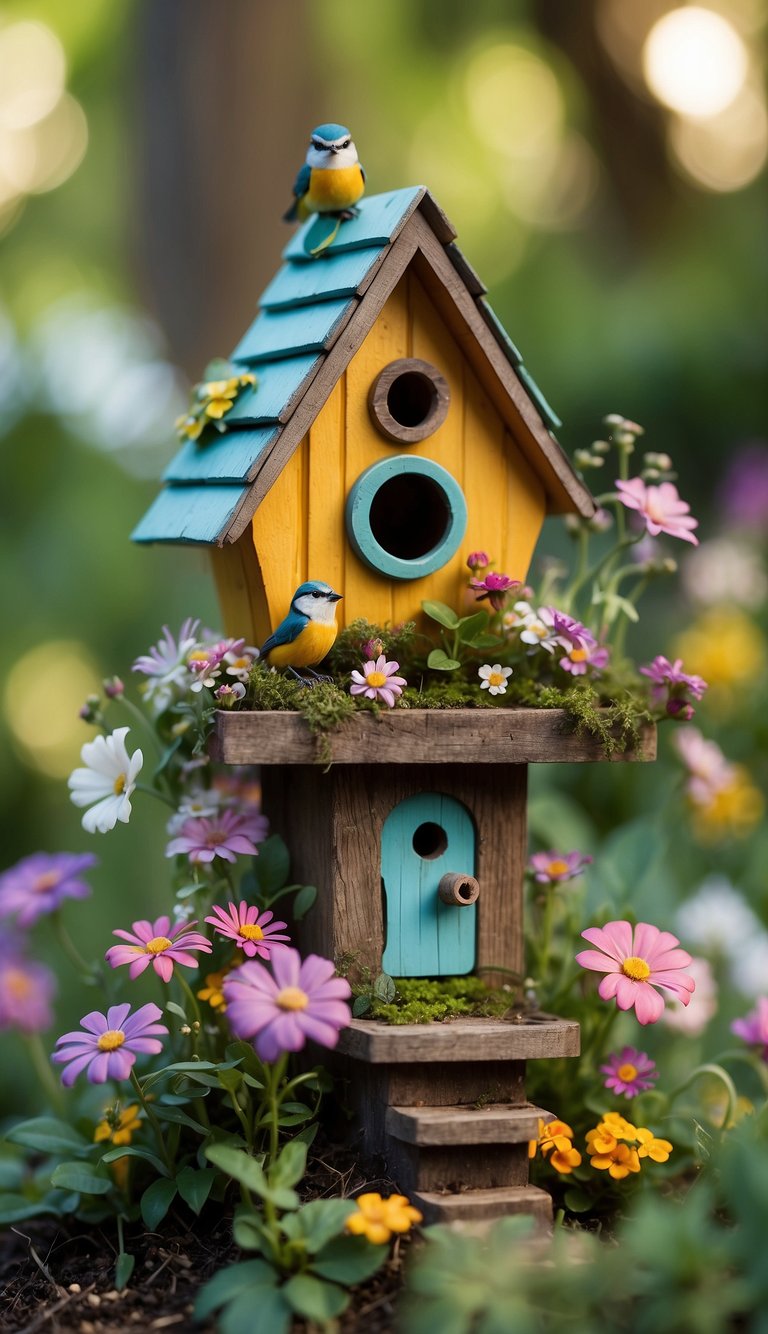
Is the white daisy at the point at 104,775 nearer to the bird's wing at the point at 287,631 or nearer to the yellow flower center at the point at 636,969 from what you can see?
the bird's wing at the point at 287,631

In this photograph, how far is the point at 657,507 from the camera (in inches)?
79.2

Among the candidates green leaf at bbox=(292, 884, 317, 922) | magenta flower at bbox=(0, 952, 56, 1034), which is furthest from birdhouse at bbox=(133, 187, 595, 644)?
magenta flower at bbox=(0, 952, 56, 1034)

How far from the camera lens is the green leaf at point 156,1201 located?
178 centimetres

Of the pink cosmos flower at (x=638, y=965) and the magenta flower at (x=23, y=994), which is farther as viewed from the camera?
the magenta flower at (x=23, y=994)

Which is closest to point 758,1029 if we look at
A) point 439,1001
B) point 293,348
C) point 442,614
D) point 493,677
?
point 439,1001

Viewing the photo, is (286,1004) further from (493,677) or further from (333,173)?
(333,173)

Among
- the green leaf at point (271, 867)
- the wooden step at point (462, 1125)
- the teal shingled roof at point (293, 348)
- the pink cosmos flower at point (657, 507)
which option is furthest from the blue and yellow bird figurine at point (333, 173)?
the wooden step at point (462, 1125)

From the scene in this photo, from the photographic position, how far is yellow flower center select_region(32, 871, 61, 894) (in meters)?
2.15

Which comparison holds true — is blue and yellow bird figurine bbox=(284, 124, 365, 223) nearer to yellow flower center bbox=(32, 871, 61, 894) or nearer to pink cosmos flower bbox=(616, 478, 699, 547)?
pink cosmos flower bbox=(616, 478, 699, 547)

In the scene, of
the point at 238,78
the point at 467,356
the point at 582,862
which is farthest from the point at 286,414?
the point at 238,78

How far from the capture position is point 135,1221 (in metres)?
1.90

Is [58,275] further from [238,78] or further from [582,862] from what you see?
[582,862]

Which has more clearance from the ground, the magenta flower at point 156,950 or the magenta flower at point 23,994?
the magenta flower at point 156,950

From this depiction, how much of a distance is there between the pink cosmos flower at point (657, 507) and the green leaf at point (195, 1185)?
110 centimetres
